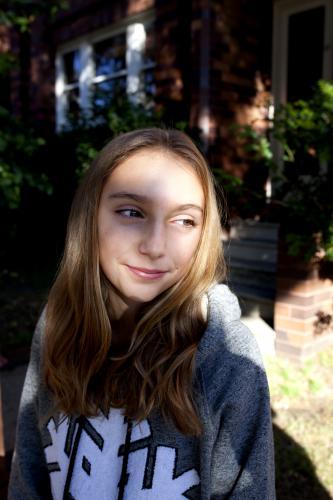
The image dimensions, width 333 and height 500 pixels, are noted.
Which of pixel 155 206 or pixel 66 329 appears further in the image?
pixel 66 329

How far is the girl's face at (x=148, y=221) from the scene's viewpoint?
1067 mm

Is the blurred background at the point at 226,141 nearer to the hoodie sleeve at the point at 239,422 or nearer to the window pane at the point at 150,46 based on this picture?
the window pane at the point at 150,46

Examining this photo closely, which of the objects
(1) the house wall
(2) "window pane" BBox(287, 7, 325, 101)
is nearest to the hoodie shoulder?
(1) the house wall

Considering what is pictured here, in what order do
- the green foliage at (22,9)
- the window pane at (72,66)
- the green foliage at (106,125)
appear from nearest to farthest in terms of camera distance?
1. the green foliage at (22,9)
2. the green foliage at (106,125)
3. the window pane at (72,66)

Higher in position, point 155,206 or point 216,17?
point 216,17

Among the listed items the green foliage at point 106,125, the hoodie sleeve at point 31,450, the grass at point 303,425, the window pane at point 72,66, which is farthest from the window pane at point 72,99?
the hoodie sleeve at point 31,450

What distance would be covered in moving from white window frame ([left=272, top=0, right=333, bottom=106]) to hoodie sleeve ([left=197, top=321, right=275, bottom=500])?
4367 mm

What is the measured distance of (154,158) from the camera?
111 cm

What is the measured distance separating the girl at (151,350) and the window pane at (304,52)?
4.40 metres

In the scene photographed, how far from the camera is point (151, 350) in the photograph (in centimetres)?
114

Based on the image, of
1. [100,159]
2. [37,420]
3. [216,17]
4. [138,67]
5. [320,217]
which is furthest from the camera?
[138,67]

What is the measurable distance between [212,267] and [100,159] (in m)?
0.43

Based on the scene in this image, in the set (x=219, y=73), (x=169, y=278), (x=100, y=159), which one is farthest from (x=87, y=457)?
(x=219, y=73)

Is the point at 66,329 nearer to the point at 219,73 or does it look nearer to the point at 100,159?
the point at 100,159
